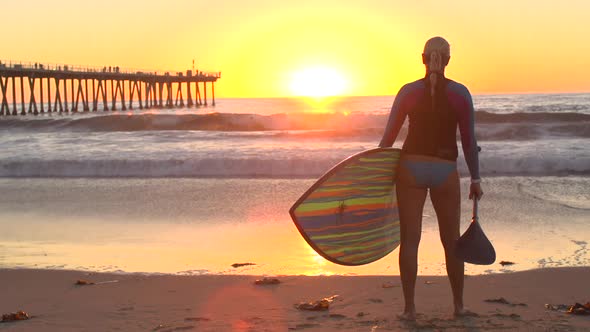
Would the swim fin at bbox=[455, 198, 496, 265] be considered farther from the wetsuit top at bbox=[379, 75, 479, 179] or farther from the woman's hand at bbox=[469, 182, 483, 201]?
the wetsuit top at bbox=[379, 75, 479, 179]

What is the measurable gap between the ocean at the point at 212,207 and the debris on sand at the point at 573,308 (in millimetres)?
931

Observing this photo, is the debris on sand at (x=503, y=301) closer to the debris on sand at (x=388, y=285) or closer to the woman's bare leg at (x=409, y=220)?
→ the debris on sand at (x=388, y=285)

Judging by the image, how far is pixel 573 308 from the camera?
168 inches

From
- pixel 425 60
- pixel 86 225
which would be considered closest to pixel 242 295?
pixel 425 60

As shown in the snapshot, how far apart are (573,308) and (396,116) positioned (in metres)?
1.50

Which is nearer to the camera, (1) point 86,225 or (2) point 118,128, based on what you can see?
(1) point 86,225

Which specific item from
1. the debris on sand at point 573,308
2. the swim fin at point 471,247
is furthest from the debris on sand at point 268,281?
the debris on sand at point 573,308

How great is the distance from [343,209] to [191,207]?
5.25 metres

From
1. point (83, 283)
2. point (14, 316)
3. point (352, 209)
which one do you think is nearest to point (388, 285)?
point (352, 209)

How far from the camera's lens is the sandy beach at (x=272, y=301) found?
4062mm

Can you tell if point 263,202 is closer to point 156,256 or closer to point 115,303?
point 156,256

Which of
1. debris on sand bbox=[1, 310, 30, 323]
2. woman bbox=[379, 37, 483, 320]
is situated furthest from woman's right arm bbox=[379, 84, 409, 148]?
debris on sand bbox=[1, 310, 30, 323]

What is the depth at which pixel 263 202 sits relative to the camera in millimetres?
9625

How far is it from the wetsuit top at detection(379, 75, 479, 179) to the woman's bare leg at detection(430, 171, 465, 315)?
6.3 inches
